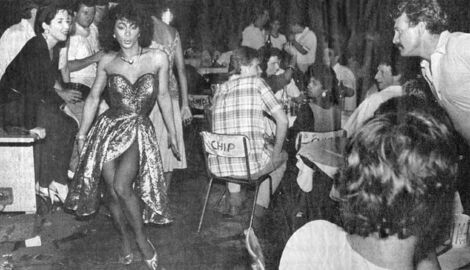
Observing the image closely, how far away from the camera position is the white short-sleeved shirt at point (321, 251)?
88cm

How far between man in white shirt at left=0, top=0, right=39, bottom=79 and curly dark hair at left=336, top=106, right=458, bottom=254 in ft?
6.52

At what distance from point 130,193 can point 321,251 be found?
1.53 meters

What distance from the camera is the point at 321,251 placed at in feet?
2.92

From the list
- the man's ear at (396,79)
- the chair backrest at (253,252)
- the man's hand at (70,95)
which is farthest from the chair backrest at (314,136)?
the chair backrest at (253,252)

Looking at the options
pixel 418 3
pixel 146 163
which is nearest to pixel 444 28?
pixel 418 3

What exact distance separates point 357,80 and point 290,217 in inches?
41.6

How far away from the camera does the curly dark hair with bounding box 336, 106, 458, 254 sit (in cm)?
84

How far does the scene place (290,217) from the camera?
110 inches

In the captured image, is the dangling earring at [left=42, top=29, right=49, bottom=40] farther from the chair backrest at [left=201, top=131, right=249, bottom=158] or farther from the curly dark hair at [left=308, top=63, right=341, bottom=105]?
the curly dark hair at [left=308, top=63, right=341, bottom=105]

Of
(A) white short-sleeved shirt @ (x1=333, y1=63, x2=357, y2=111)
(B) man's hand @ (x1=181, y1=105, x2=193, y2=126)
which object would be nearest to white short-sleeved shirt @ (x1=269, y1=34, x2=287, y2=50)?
(A) white short-sleeved shirt @ (x1=333, y1=63, x2=357, y2=111)

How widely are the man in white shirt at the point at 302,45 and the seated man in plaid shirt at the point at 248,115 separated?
1.01 metres

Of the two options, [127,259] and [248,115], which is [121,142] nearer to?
[127,259]

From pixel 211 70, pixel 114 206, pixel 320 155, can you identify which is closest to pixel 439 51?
pixel 320 155

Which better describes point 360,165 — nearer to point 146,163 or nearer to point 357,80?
point 146,163
